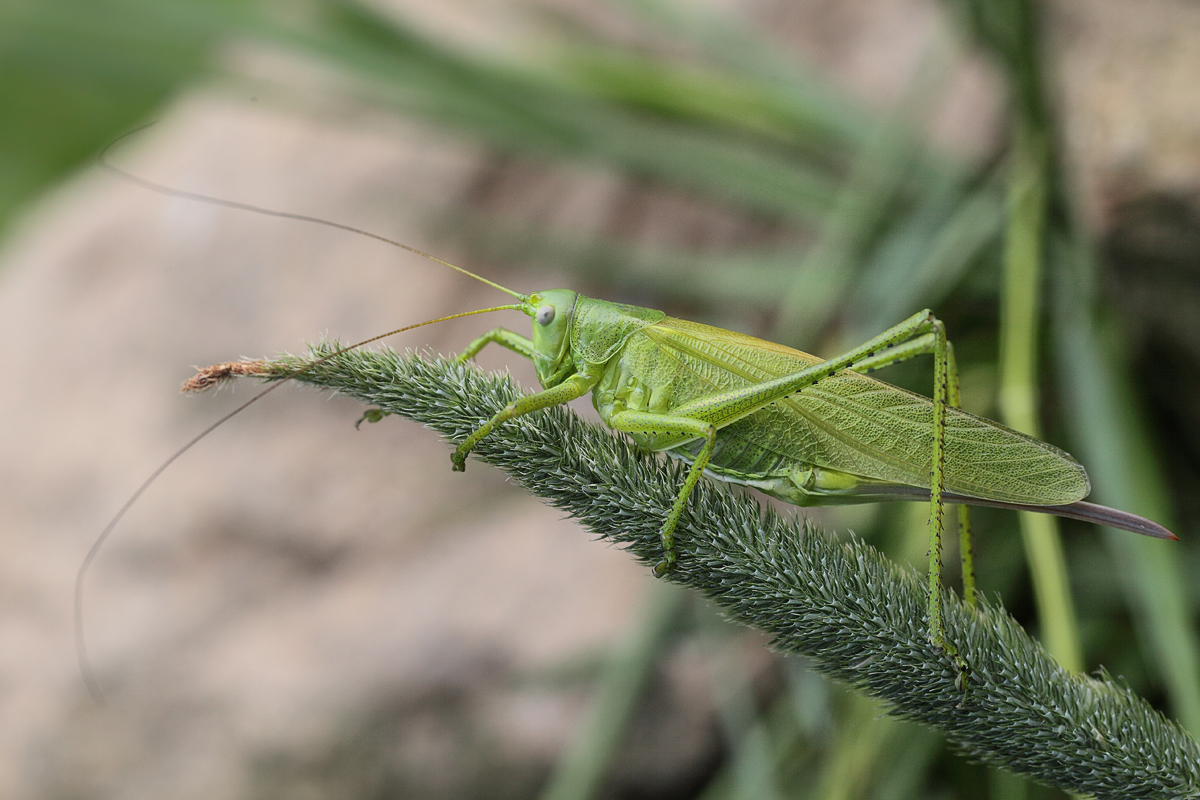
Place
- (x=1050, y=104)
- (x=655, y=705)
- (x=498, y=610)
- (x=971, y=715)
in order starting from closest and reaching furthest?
(x=971, y=715)
(x=1050, y=104)
(x=655, y=705)
(x=498, y=610)

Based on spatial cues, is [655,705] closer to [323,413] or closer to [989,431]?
[989,431]

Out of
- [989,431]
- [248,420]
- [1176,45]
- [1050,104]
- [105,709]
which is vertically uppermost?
[1176,45]

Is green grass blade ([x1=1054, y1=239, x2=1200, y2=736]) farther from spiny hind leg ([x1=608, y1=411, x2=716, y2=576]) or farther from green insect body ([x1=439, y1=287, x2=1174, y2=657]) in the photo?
spiny hind leg ([x1=608, y1=411, x2=716, y2=576])

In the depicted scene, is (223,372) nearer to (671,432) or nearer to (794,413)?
(671,432)

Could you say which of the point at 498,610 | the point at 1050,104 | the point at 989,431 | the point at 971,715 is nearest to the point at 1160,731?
the point at 971,715

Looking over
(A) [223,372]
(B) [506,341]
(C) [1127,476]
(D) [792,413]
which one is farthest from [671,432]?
(C) [1127,476]

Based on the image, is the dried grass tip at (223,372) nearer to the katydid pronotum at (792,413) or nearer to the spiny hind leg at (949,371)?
Answer: the katydid pronotum at (792,413)

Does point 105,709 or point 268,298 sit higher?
point 268,298
